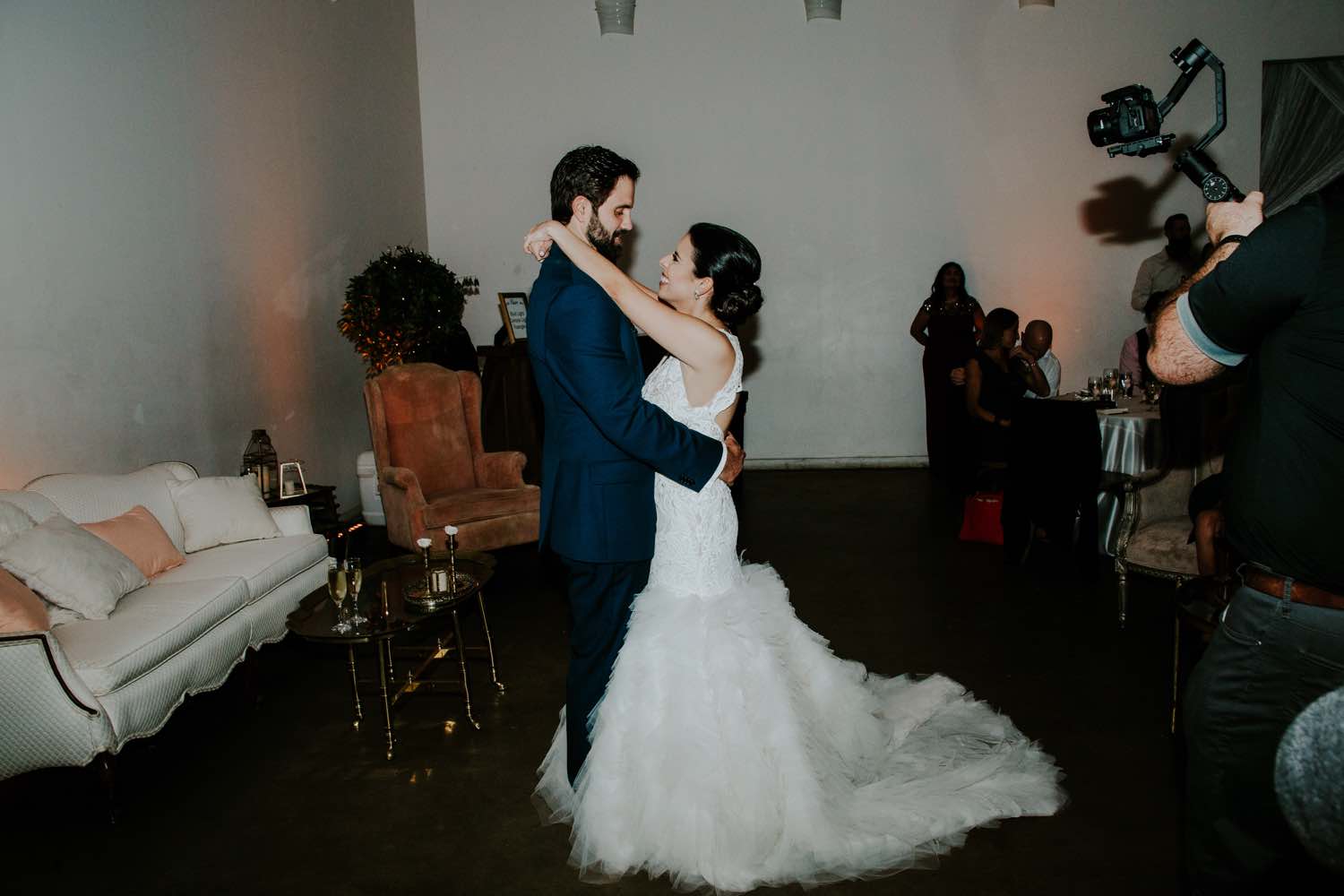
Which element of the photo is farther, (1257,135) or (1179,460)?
(1257,135)

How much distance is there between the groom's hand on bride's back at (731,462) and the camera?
261 cm

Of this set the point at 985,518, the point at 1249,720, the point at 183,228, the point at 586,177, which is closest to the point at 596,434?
the point at 586,177

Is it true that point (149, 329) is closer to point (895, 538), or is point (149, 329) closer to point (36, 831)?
point (36, 831)

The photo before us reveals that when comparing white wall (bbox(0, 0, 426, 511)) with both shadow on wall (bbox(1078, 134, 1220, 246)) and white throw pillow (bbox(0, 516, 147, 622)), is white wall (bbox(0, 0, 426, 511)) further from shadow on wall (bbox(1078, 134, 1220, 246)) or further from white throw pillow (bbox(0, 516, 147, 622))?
shadow on wall (bbox(1078, 134, 1220, 246))

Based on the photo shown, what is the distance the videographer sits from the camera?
5.28 feet

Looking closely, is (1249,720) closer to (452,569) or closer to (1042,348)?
(452,569)

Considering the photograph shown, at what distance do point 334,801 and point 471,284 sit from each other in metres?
5.95

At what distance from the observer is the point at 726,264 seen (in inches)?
97.8

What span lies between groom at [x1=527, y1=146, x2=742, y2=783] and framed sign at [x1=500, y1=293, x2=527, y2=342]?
4.81m

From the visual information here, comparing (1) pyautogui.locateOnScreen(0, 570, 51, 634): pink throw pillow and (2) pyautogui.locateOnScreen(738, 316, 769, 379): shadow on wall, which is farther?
(2) pyautogui.locateOnScreen(738, 316, 769, 379): shadow on wall

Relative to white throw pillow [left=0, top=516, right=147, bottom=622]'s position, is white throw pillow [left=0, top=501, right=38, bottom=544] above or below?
above

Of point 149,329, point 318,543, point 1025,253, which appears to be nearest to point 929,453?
point 1025,253

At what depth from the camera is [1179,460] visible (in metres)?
4.23

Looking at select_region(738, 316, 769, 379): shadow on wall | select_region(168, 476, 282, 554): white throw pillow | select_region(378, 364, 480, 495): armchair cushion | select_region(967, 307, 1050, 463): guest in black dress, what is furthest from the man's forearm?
select_region(738, 316, 769, 379): shadow on wall
